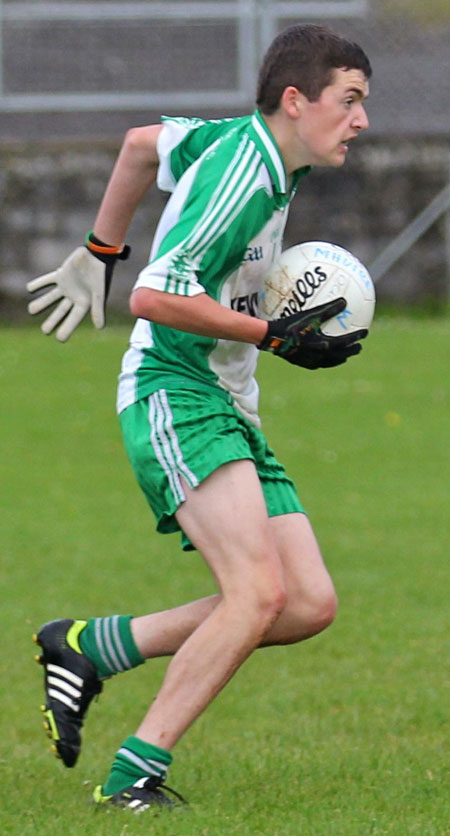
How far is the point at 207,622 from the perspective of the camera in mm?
4504

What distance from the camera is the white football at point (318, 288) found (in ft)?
15.4

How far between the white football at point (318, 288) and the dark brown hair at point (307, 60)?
0.48 metres

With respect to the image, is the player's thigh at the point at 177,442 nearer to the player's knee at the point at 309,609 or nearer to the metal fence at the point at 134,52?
the player's knee at the point at 309,609

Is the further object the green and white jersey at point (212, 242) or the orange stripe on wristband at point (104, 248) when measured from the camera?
the orange stripe on wristband at point (104, 248)

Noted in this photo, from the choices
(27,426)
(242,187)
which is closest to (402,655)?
(242,187)

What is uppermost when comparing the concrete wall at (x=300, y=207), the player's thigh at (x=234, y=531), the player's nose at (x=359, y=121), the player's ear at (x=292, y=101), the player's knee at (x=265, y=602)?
the player's ear at (x=292, y=101)

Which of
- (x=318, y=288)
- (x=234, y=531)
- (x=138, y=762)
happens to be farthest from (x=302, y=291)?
(x=138, y=762)

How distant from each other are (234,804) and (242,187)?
1773mm

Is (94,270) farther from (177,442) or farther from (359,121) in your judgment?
(359,121)

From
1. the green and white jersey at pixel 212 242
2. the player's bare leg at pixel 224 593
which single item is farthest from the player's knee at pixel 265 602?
the green and white jersey at pixel 212 242

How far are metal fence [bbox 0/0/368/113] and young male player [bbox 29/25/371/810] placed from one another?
13526 millimetres

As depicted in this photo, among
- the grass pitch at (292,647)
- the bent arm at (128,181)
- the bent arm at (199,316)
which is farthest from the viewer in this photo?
the bent arm at (128,181)

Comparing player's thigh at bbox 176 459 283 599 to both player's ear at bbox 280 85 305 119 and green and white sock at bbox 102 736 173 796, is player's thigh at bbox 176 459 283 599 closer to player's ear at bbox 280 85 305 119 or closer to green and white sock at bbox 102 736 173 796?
green and white sock at bbox 102 736 173 796

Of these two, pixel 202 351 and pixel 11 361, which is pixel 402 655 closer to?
pixel 202 351
